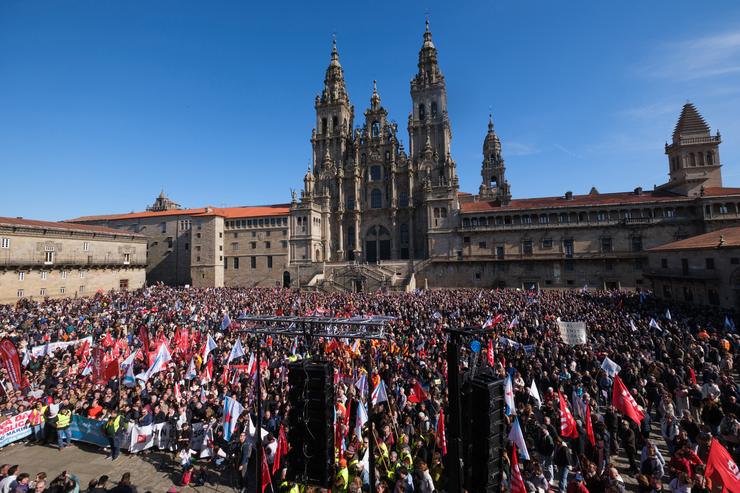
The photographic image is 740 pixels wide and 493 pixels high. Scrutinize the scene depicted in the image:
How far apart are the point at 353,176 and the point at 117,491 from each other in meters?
53.5

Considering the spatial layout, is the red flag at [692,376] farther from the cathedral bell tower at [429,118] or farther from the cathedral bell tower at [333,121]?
the cathedral bell tower at [333,121]

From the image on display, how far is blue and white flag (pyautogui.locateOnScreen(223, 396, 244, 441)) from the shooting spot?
1040 cm

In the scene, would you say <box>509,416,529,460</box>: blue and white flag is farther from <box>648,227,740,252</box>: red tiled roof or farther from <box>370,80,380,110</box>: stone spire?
<box>370,80,380,110</box>: stone spire

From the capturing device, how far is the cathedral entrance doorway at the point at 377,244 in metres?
57.2

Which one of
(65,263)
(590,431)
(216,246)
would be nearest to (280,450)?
(590,431)

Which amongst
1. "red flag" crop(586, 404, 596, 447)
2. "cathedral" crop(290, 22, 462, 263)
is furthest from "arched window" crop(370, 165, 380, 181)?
"red flag" crop(586, 404, 596, 447)

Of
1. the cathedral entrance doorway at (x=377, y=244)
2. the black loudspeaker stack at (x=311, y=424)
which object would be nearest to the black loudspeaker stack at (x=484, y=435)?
the black loudspeaker stack at (x=311, y=424)

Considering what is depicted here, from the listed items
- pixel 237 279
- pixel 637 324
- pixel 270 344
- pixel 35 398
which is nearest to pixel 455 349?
pixel 270 344

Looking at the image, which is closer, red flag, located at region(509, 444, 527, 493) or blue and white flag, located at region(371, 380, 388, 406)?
red flag, located at region(509, 444, 527, 493)

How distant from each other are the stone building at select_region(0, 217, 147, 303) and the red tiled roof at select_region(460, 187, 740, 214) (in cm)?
5252

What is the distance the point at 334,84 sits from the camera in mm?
63906

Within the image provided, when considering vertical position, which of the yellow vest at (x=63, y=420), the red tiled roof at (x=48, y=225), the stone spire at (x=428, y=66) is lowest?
the yellow vest at (x=63, y=420)

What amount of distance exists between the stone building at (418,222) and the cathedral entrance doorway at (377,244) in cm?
24

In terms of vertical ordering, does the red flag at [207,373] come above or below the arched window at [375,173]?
below
